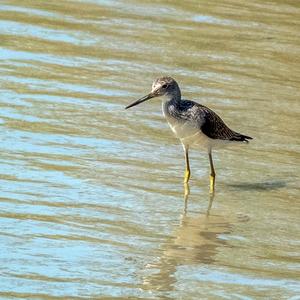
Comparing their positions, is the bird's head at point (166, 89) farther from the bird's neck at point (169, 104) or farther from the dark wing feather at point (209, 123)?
the dark wing feather at point (209, 123)

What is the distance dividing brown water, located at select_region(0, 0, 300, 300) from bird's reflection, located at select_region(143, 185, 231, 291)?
0.05 ft

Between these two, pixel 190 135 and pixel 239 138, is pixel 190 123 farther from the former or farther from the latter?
pixel 239 138

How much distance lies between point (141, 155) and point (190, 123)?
1.76 ft

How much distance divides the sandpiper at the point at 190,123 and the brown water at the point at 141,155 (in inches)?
10.7

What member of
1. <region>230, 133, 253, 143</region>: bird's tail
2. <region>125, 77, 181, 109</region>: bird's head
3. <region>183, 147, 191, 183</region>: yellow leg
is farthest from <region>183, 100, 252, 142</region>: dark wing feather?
<region>183, 147, 191, 183</region>: yellow leg

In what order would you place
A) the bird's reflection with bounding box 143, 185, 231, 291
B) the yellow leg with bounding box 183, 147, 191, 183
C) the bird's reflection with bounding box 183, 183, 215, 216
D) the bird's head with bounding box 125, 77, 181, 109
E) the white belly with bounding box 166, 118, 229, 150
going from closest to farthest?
the bird's reflection with bounding box 143, 185, 231, 291 < the bird's reflection with bounding box 183, 183, 215, 216 < the yellow leg with bounding box 183, 147, 191, 183 < the white belly with bounding box 166, 118, 229, 150 < the bird's head with bounding box 125, 77, 181, 109

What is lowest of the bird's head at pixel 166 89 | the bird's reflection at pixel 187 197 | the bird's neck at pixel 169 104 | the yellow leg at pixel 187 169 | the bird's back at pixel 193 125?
the bird's reflection at pixel 187 197

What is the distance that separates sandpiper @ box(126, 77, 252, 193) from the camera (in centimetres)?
1048

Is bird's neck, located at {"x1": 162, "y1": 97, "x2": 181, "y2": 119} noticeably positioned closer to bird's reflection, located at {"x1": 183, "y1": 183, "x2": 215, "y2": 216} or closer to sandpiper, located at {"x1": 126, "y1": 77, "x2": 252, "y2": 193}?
sandpiper, located at {"x1": 126, "y1": 77, "x2": 252, "y2": 193}

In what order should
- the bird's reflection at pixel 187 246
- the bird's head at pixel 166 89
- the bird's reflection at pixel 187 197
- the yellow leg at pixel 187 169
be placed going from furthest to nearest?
the bird's head at pixel 166 89 → the yellow leg at pixel 187 169 → the bird's reflection at pixel 187 197 → the bird's reflection at pixel 187 246

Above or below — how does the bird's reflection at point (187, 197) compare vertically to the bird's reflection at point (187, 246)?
below

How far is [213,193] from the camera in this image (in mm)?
10016

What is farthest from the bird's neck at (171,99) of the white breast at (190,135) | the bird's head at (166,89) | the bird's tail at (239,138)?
the bird's tail at (239,138)

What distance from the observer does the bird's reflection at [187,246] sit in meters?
7.67
